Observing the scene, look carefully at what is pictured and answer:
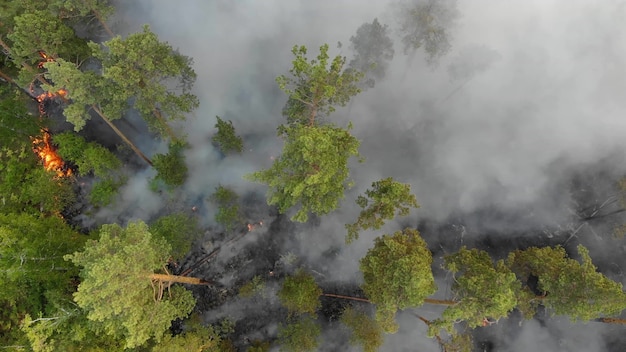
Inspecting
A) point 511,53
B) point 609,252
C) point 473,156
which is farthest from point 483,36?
point 609,252

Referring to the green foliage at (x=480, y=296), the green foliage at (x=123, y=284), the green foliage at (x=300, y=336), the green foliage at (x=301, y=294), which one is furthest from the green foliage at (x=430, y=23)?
the green foliage at (x=123, y=284)

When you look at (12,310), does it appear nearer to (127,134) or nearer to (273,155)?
(127,134)

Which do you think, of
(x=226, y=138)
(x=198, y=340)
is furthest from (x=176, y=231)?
(x=226, y=138)

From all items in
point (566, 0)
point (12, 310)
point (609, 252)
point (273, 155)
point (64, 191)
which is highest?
point (566, 0)

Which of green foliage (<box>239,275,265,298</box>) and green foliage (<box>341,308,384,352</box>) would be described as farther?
green foliage (<box>239,275,265,298</box>)

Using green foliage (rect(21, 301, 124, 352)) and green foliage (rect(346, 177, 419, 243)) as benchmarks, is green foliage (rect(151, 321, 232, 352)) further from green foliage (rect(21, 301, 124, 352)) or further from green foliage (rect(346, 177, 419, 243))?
green foliage (rect(346, 177, 419, 243))

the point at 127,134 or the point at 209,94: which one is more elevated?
the point at 209,94

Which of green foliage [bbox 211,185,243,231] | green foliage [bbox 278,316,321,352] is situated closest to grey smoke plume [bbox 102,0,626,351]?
green foliage [bbox 211,185,243,231]
